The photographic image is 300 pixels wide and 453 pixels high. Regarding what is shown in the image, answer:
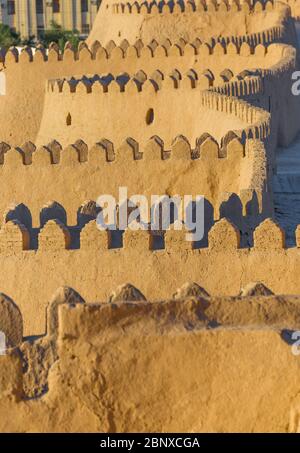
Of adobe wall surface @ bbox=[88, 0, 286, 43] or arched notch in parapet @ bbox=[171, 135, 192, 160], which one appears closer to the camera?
arched notch in parapet @ bbox=[171, 135, 192, 160]

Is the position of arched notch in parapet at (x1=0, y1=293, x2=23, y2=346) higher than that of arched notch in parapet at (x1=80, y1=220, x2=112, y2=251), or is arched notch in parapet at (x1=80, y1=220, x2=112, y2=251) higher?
arched notch in parapet at (x1=80, y1=220, x2=112, y2=251)

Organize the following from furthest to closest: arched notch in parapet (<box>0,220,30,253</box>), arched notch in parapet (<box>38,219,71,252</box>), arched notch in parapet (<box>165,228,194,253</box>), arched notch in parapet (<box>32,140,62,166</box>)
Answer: arched notch in parapet (<box>32,140,62,166</box>) < arched notch in parapet (<box>0,220,30,253</box>) < arched notch in parapet (<box>38,219,71,252</box>) < arched notch in parapet (<box>165,228,194,253</box>)

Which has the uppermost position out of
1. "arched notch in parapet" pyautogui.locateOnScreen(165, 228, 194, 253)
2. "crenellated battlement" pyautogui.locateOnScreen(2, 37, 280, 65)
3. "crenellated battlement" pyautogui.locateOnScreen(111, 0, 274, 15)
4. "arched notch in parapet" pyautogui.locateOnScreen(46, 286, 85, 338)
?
"crenellated battlement" pyautogui.locateOnScreen(111, 0, 274, 15)

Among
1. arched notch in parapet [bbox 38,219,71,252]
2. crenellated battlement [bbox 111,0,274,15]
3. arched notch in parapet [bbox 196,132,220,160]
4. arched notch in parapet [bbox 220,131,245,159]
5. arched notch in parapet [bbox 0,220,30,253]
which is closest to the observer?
arched notch in parapet [bbox 38,219,71,252]

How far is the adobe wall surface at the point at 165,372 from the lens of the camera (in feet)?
42.4

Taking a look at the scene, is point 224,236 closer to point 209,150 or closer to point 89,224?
point 89,224

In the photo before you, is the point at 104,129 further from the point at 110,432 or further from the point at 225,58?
the point at 110,432

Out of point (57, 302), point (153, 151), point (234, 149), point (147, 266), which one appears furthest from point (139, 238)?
point (153, 151)

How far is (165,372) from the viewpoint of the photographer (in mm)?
13055

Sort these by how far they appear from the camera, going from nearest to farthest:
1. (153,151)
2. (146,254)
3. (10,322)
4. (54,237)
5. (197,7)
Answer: (10,322)
(146,254)
(54,237)
(153,151)
(197,7)

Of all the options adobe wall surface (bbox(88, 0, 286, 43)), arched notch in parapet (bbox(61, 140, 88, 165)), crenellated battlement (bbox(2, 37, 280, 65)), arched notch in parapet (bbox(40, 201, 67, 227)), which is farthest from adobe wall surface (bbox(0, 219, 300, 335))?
adobe wall surface (bbox(88, 0, 286, 43))

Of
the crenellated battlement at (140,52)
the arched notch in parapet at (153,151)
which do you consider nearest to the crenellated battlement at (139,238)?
the arched notch in parapet at (153,151)

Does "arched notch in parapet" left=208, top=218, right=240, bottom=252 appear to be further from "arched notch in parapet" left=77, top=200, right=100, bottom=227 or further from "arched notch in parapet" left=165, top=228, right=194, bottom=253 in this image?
"arched notch in parapet" left=77, top=200, right=100, bottom=227

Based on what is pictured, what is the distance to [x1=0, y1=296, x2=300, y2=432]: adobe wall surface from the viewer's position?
42.4 ft
